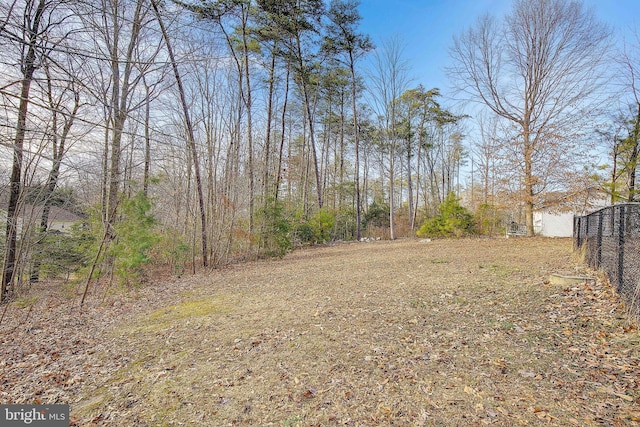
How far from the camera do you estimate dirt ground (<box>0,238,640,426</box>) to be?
1997 mm

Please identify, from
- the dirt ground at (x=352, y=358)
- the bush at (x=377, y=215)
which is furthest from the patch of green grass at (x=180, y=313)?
the bush at (x=377, y=215)

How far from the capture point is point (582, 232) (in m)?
6.18

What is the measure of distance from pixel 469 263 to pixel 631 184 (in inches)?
436

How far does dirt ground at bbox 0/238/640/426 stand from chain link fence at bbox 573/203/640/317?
0.65 ft

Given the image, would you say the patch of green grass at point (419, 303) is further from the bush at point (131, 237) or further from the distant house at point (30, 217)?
the distant house at point (30, 217)

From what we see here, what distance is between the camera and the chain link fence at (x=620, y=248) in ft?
9.77

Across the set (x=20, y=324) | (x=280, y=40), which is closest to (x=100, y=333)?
(x=20, y=324)

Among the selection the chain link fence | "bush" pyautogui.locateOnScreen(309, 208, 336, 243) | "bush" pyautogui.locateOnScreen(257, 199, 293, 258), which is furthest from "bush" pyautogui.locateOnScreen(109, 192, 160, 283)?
"bush" pyautogui.locateOnScreen(309, 208, 336, 243)

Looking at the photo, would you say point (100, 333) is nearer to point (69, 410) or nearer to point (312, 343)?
point (69, 410)

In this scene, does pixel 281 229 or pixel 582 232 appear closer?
pixel 582 232

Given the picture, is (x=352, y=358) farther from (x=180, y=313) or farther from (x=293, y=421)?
(x=180, y=313)

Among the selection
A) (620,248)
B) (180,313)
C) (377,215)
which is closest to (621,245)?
(620,248)

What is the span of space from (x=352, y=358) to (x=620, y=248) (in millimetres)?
3371

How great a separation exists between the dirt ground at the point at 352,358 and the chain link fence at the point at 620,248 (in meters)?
0.20
